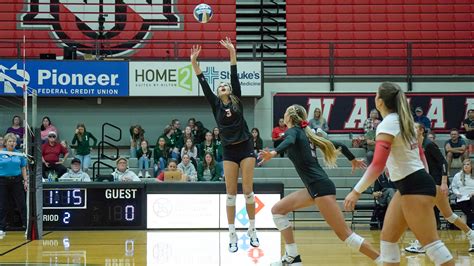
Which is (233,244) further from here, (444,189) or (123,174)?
(123,174)

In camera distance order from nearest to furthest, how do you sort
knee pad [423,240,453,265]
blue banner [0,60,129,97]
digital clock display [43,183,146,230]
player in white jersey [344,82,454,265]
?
player in white jersey [344,82,454,265], knee pad [423,240,453,265], digital clock display [43,183,146,230], blue banner [0,60,129,97]

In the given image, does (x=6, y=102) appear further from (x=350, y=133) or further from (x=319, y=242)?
(x=319, y=242)

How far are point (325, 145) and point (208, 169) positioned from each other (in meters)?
10.6

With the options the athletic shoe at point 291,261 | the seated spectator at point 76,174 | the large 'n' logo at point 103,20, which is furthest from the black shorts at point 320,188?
the large 'n' logo at point 103,20

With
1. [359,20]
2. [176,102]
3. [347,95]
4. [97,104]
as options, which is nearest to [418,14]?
[359,20]

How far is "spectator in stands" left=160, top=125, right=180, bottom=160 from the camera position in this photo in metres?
20.5

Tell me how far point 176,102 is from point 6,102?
16.3 feet

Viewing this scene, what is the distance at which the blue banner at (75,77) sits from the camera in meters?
21.5

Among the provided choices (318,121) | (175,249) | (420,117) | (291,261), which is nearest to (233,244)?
(291,261)

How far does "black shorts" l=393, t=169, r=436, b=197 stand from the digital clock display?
10.7 meters

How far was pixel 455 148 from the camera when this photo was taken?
66.6 ft

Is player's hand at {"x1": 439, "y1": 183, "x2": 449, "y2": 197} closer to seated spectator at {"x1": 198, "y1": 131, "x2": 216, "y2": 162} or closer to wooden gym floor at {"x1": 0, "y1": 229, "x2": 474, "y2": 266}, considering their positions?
wooden gym floor at {"x1": 0, "y1": 229, "x2": 474, "y2": 266}

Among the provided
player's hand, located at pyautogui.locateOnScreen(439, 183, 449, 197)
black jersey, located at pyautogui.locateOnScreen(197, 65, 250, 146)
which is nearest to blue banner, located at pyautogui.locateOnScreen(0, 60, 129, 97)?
black jersey, located at pyautogui.locateOnScreen(197, 65, 250, 146)

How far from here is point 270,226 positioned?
1658 centimetres
